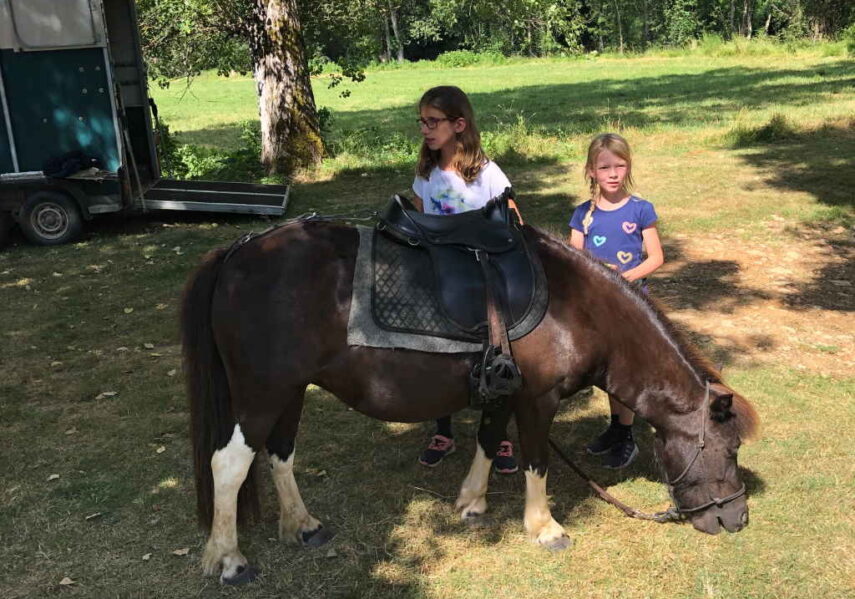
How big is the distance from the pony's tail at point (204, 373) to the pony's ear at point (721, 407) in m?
2.15

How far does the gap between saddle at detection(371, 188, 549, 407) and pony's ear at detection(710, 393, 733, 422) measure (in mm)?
863

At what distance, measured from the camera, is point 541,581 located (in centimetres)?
361

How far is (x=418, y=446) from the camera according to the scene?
16.2ft

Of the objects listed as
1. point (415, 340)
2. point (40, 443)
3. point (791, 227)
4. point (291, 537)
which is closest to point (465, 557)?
point (291, 537)

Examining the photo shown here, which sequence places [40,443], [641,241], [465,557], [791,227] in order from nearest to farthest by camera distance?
[465,557]
[641,241]
[40,443]
[791,227]

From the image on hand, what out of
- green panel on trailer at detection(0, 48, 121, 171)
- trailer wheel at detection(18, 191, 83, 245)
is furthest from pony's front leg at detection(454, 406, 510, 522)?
trailer wheel at detection(18, 191, 83, 245)

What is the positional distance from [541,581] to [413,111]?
21.4m

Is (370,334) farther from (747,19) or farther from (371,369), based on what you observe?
(747,19)

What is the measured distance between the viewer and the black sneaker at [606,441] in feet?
15.3

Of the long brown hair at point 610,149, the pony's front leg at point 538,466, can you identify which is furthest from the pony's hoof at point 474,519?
the long brown hair at point 610,149

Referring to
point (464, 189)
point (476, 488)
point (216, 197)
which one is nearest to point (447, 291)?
point (464, 189)

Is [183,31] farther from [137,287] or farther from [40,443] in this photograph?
[40,443]

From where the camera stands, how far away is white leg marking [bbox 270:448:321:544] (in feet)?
12.6

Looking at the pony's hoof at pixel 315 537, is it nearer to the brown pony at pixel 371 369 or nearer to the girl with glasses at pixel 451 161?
the brown pony at pixel 371 369
